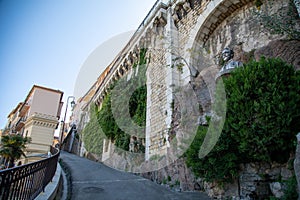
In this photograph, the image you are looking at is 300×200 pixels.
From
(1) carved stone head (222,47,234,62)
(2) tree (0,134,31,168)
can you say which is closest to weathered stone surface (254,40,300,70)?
(1) carved stone head (222,47,234,62)

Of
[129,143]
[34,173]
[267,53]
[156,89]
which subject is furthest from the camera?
[129,143]

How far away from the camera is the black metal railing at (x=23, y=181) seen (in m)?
2.26

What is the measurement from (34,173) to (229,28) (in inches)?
267

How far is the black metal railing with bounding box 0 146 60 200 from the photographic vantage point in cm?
226

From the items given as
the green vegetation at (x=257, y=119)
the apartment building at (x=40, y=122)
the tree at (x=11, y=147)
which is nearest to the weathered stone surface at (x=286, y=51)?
the green vegetation at (x=257, y=119)

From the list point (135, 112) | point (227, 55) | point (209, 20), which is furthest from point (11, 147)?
point (227, 55)

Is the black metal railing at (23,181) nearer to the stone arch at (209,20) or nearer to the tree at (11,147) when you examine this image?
the stone arch at (209,20)

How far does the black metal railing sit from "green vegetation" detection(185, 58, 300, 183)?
2902 mm

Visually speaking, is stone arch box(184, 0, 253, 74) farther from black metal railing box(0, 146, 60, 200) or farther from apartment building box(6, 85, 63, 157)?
apartment building box(6, 85, 63, 157)

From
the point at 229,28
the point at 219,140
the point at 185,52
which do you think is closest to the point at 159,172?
the point at 219,140

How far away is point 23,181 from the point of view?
275 centimetres

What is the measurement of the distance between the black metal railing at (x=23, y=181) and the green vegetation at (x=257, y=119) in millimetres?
2902

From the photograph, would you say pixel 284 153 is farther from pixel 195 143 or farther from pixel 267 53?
pixel 267 53

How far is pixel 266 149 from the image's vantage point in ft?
10.9
